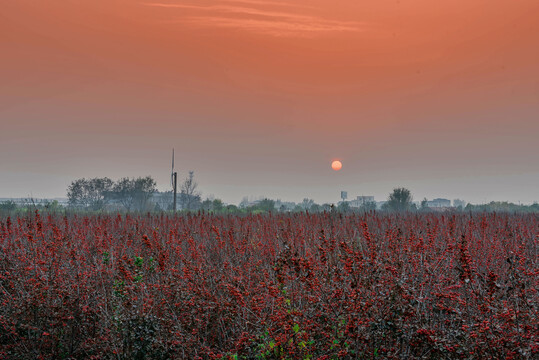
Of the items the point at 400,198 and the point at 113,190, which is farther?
the point at 113,190

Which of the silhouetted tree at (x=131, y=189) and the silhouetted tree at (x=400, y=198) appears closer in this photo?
the silhouetted tree at (x=400, y=198)

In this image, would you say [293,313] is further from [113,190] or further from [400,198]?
[113,190]

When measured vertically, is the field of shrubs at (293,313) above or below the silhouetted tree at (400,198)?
below

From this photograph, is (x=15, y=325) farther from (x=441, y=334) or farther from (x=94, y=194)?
(x=94, y=194)

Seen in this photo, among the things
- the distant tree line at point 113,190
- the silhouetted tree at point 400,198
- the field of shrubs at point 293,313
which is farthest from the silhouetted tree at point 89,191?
the field of shrubs at point 293,313

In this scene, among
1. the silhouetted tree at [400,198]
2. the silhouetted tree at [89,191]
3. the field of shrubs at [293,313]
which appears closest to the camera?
the field of shrubs at [293,313]

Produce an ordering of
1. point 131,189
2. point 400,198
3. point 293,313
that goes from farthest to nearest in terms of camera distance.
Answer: point 131,189 < point 400,198 < point 293,313

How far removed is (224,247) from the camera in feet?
33.5

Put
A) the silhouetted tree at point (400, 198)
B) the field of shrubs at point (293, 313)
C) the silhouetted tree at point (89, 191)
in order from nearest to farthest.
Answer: the field of shrubs at point (293, 313), the silhouetted tree at point (400, 198), the silhouetted tree at point (89, 191)

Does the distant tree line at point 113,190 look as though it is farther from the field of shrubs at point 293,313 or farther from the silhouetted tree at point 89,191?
the field of shrubs at point 293,313

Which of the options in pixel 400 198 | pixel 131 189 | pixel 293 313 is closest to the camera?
pixel 293 313

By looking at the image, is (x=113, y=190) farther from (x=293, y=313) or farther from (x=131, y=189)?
(x=293, y=313)

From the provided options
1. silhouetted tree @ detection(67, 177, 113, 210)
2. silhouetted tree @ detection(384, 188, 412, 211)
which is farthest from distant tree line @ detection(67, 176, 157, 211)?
silhouetted tree @ detection(384, 188, 412, 211)

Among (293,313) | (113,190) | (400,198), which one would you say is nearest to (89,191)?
(113,190)
